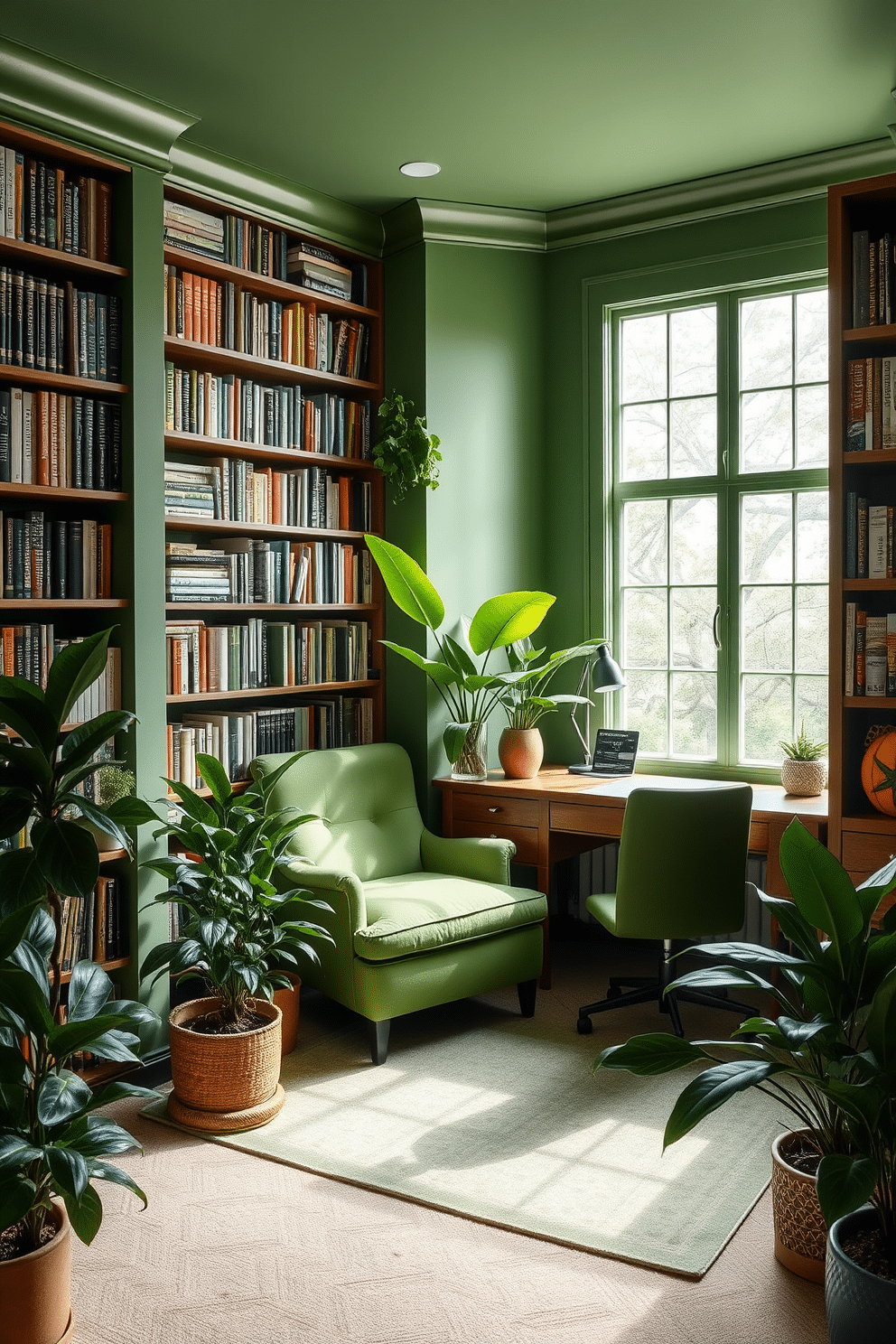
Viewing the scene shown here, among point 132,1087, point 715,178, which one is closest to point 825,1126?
point 132,1087

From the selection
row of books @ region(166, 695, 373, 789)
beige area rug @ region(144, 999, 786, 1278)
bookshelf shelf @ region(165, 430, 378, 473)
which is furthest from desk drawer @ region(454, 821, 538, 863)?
bookshelf shelf @ region(165, 430, 378, 473)

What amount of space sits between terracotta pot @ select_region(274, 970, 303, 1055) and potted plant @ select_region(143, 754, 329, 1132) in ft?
0.49

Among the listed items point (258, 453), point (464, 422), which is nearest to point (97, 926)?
point (258, 453)

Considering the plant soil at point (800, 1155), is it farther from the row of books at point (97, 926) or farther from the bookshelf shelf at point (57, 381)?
the bookshelf shelf at point (57, 381)

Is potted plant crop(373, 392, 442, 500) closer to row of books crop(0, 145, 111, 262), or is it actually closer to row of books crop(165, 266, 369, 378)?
row of books crop(165, 266, 369, 378)

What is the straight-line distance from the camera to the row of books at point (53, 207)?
10.7 feet

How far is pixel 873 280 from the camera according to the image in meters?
3.48

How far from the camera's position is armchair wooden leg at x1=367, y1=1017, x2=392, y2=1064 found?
3600mm

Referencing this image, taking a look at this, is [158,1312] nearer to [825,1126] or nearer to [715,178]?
[825,1126]

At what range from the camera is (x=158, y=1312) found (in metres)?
2.35

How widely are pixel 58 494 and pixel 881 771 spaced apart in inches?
105

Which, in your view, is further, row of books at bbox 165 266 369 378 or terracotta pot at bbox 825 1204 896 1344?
row of books at bbox 165 266 369 378

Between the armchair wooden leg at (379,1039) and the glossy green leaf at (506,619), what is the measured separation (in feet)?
4.82

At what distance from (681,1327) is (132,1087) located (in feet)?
3.92
